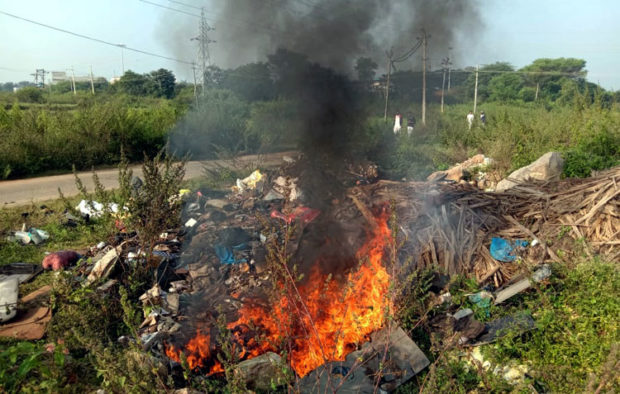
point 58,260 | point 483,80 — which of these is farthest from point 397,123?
point 483,80

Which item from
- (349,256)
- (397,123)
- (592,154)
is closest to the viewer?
(349,256)

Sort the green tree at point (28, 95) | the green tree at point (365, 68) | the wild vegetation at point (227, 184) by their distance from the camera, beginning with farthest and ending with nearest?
the green tree at point (28, 95) < the green tree at point (365, 68) < the wild vegetation at point (227, 184)

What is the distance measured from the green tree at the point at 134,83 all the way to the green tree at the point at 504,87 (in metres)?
32.6

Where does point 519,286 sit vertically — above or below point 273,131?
below

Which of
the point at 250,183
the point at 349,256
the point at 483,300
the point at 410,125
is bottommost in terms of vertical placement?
the point at 483,300

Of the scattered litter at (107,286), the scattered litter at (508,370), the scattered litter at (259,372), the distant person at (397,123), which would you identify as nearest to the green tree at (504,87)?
the distant person at (397,123)

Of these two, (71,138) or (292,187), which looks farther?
(71,138)

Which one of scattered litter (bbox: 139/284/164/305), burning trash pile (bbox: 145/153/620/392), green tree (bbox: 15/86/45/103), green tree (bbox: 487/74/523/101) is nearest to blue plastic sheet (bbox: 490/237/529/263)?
burning trash pile (bbox: 145/153/620/392)

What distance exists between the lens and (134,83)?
133 feet

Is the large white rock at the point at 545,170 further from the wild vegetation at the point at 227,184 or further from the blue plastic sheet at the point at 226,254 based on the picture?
the blue plastic sheet at the point at 226,254

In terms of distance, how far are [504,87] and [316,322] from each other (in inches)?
1781

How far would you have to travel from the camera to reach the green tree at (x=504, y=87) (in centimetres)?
4131

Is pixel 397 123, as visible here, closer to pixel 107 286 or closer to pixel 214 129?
pixel 214 129

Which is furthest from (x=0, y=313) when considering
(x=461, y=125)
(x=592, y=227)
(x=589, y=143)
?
(x=461, y=125)
